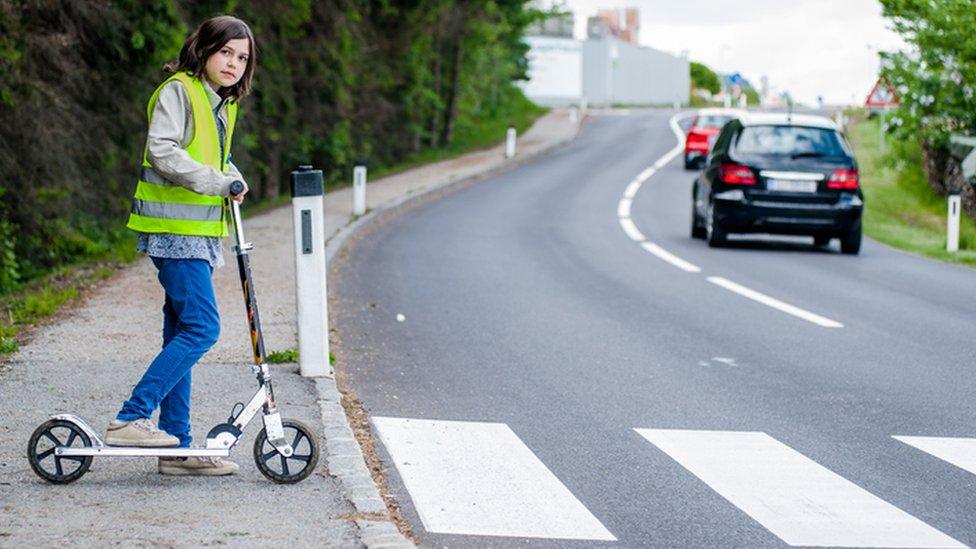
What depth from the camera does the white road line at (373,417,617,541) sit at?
5.84 meters

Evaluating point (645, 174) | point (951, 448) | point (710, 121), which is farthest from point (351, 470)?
point (710, 121)

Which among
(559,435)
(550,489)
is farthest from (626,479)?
(559,435)

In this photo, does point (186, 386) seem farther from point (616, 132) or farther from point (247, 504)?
point (616, 132)

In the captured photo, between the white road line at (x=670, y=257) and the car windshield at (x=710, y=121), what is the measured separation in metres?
21.8

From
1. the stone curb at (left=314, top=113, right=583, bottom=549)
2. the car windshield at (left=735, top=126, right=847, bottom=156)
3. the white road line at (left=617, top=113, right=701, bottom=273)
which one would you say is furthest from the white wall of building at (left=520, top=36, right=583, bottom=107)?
the stone curb at (left=314, top=113, right=583, bottom=549)

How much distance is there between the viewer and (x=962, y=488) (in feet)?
21.6

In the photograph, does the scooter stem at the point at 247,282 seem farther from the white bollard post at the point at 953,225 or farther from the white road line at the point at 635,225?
the white bollard post at the point at 953,225

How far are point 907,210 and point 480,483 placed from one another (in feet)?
88.5

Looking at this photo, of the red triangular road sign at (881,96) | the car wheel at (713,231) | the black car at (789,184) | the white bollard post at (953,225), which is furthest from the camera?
the red triangular road sign at (881,96)

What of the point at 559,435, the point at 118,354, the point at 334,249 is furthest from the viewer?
the point at 334,249

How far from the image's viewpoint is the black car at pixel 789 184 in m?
19.4

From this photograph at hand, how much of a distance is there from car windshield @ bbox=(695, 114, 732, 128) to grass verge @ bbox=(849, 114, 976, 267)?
3995 mm

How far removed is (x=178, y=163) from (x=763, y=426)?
3543 mm

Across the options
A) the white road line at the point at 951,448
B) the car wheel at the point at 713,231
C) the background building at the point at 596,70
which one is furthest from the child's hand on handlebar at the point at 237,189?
the background building at the point at 596,70
